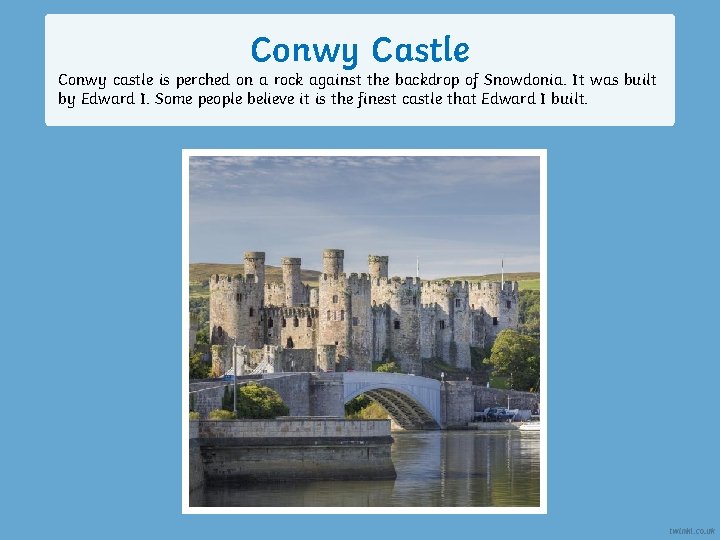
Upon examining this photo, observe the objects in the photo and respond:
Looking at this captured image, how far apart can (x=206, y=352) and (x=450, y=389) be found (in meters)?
9.04

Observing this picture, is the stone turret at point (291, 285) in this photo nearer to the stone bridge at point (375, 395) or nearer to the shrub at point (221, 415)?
the stone bridge at point (375, 395)

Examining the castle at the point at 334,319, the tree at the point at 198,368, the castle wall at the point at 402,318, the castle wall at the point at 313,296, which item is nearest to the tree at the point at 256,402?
the tree at the point at 198,368

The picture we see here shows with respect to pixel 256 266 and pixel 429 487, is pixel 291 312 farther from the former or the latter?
pixel 429 487

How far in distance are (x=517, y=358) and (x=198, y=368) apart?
18.1 meters

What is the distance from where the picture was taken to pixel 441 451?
112ft

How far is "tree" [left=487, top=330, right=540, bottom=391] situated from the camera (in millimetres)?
49812

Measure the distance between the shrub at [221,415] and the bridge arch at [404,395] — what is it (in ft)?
37.1

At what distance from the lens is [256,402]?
28.2 m

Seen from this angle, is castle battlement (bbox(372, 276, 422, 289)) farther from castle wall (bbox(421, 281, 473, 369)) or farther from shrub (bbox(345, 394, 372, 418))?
shrub (bbox(345, 394, 372, 418))

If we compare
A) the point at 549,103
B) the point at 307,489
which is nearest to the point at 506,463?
the point at 307,489

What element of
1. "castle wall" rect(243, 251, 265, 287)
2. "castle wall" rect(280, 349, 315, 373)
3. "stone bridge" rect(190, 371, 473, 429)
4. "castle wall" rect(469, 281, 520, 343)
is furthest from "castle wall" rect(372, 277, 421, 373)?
"castle wall" rect(243, 251, 265, 287)

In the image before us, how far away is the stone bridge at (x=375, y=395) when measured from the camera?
32363 millimetres

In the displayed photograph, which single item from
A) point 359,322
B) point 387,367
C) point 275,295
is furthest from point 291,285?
point 387,367

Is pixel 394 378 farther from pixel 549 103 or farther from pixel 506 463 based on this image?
pixel 549 103
